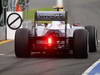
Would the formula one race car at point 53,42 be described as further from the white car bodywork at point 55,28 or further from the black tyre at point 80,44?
the white car bodywork at point 55,28

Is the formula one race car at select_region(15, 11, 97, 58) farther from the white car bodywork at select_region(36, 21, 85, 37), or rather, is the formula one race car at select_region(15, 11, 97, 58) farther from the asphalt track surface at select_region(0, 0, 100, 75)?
the asphalt track surface at select_region(0, 0, 100, 75)

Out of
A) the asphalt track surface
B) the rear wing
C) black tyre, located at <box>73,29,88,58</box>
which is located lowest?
the asphalt track surface

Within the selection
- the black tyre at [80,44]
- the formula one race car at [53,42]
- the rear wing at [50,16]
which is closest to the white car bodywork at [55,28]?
the formula one race car at [53,42]

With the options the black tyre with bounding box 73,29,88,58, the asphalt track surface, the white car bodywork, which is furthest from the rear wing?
the asphalt track surface

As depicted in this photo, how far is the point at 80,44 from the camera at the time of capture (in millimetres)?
16266

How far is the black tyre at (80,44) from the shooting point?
1627 cm

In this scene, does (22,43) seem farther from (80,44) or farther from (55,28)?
(80,44)

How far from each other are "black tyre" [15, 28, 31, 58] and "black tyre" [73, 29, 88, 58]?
64.0 inches

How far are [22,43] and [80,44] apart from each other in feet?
6.43

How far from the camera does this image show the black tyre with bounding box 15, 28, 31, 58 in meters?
16.5

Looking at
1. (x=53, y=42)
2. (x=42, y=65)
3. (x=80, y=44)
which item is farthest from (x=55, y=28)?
(x=42, y=65)

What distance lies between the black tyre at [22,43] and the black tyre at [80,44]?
1.63 metres

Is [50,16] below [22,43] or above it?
above

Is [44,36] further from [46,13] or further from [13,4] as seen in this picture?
[13,4]
